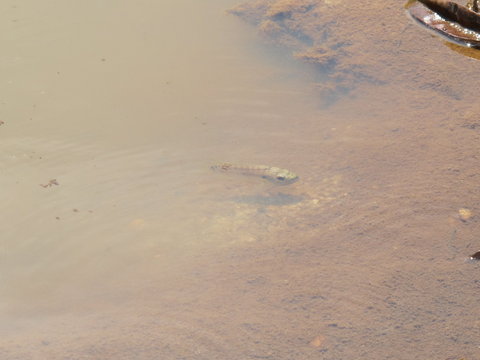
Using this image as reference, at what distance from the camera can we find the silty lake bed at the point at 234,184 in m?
3.21

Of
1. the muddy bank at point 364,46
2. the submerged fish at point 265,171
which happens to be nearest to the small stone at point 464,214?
the submerged fish at point 265,171

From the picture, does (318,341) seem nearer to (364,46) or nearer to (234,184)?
(234,184)

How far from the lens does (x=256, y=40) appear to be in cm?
574

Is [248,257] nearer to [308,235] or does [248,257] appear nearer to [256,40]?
[308,235]

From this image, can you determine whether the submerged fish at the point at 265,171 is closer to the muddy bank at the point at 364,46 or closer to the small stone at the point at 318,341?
the muddy bank at the point at 364,46

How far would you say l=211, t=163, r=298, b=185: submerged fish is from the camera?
4254mm

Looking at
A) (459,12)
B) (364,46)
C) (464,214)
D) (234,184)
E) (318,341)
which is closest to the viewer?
(459,12)

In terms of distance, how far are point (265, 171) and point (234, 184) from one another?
0.28 metres

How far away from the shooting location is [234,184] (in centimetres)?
429

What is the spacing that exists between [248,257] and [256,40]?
294 cm

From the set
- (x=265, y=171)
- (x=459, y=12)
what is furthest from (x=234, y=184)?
(x=459, y=12)

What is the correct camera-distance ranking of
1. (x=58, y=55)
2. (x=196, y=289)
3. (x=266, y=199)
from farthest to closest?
1. (x=58, y=55)
2. (x=266, y=199)
3. (x=196, y=289)

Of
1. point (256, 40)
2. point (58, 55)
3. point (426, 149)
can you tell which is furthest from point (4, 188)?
point (426, 149)

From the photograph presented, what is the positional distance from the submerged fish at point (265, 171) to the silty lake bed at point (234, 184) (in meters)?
0.07
